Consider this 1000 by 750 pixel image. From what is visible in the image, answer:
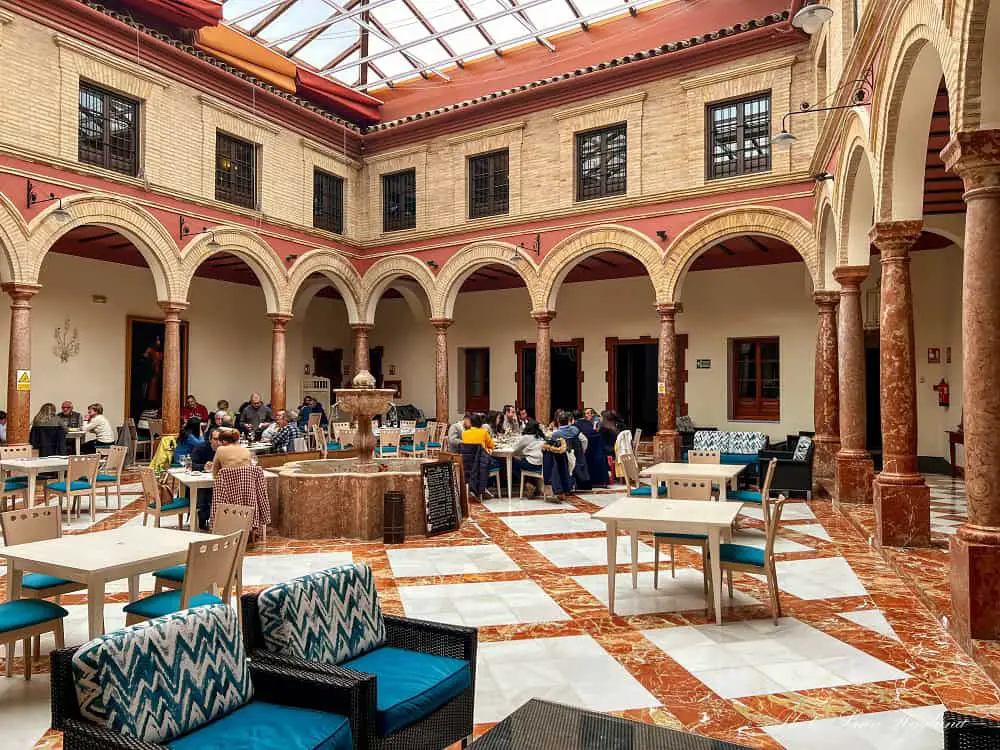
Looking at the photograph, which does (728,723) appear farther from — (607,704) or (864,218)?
(864,218)

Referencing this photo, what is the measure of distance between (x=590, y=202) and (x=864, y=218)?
6065mm

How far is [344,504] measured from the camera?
7496mm

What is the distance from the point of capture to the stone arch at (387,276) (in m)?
16.1

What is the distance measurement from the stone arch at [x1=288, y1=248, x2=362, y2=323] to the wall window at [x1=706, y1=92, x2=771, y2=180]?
8.15 m

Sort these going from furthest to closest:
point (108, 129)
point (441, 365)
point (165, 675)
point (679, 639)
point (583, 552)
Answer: point (441, 365) → point (108, 129) → point (583, 552) → point (679, 639) → point (165, 675)

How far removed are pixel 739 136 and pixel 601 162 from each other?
2637 mm

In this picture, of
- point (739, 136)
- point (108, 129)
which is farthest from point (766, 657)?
point (108, 129)

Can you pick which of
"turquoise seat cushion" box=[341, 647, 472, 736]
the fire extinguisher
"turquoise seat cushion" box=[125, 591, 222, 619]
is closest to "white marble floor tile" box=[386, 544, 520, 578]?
"turquoise seat cushion" box=[125, 591, 222, 619]

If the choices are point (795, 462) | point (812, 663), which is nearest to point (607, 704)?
point (812, 663)

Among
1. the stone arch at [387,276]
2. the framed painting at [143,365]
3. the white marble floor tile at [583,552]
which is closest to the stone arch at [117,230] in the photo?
the framed painting at [143,365]

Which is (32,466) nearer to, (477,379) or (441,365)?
(441,365)

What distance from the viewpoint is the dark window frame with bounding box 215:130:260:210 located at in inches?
553

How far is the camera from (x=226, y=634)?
102 inches

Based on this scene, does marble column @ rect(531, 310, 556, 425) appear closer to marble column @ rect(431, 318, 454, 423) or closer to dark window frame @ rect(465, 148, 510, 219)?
marble column @ rect(431, 318, 454, 423)
